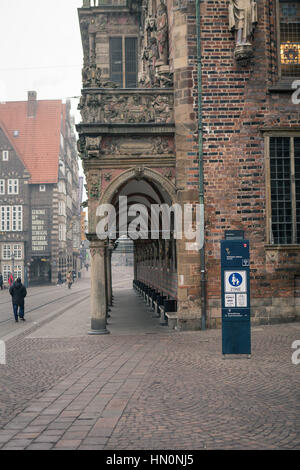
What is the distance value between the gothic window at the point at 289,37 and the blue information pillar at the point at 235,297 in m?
8.06

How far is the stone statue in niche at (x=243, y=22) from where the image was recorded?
1556 cm

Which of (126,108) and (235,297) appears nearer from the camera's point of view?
(235,297)

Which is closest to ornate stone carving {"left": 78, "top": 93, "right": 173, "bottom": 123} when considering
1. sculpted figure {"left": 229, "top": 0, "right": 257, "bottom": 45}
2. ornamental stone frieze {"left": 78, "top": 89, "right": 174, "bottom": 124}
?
ornamental stone frieze {"left": 78, "top": 89, "right": 174, "bottom": 124}

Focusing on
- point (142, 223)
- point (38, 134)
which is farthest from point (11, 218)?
point (142, 223)

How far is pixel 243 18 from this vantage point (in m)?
15.6

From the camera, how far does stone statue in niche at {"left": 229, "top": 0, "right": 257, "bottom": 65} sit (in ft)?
51.1

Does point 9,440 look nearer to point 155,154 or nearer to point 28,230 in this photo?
point 155,154

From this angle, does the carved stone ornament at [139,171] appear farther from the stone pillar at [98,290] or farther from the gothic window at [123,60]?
the gothic window at [123,60]

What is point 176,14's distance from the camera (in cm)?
1587

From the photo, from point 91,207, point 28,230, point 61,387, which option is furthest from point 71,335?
point 28,230

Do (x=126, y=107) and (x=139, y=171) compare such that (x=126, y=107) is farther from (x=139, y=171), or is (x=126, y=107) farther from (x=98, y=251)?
(x=98, y=251)

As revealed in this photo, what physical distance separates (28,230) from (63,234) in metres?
7.11

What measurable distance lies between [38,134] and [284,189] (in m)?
51.7
